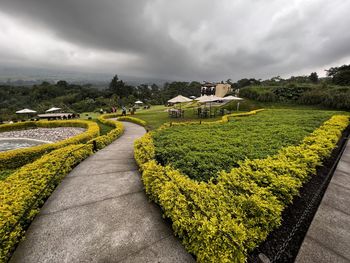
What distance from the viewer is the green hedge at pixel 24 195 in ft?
9.38

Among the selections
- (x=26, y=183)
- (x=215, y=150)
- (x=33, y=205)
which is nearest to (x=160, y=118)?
(x=215, y=150)

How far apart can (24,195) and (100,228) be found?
1975 millimetres

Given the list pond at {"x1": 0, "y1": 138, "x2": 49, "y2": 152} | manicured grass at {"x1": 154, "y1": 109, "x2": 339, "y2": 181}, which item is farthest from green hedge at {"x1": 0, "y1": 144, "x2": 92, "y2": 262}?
pond at {"x1": 0, "y1": 138, "x2": 49, "y2": 152}

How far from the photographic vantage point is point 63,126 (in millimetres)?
17312

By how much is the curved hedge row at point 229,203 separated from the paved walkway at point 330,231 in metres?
0.56

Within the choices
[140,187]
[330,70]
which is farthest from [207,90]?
[140,187]

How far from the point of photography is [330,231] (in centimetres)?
325

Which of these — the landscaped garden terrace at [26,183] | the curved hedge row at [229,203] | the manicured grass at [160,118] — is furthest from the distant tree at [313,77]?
the landscaped garden terrace at [26,183]

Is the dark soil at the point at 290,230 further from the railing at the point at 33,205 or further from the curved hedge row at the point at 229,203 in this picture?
the railing at the point at 33,205

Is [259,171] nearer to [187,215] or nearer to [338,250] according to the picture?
[338,250]

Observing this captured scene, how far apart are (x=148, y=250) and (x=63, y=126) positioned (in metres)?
18.3

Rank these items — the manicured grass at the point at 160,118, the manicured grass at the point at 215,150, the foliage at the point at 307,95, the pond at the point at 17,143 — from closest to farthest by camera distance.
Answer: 1. the manicured grass at the point at 215,150
2. the pond at the point at 17,143
3. the manicured grass at the point at 160,118
4. the foliage at the point at 307,95

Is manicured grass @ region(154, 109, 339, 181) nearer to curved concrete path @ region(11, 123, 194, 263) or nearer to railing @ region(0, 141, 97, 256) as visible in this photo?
curved concrete path @ region(11, 123, 194, 263)

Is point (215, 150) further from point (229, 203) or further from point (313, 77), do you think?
point (313, 77)
